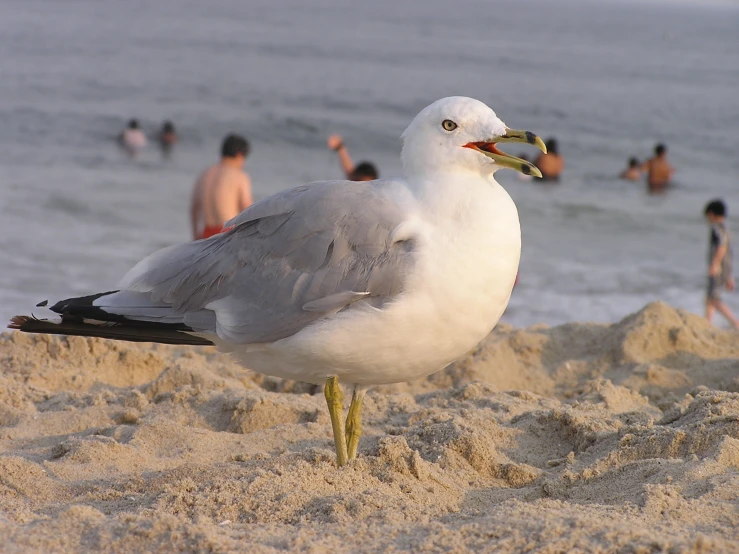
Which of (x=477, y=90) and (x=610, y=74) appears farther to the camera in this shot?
(x=610, y=74)

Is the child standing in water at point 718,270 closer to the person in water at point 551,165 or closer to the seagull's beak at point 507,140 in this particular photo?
the seagull's beak at point 507,140

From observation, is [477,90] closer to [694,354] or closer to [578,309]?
[578,309]

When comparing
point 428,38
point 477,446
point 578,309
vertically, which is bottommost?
point 578,309

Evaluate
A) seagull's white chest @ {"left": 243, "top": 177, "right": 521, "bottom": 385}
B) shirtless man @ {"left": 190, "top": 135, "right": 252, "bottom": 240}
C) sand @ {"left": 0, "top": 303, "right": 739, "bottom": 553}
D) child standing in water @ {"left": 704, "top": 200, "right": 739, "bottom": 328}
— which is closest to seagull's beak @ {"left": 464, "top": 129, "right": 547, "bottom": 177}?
seagull's white chest @ {"left": 243, "top": 177, "right": 521, "bottom": 385}

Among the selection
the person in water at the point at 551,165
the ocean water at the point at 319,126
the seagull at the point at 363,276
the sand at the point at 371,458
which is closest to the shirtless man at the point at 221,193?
the ocean water at the point at 319,126

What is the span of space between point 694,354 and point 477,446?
3030 mm

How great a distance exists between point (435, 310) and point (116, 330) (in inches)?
56.4

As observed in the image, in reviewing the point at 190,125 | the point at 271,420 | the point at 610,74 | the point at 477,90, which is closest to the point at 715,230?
the point at 271,420

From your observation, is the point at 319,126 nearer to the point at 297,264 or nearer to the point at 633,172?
the point at 633,172

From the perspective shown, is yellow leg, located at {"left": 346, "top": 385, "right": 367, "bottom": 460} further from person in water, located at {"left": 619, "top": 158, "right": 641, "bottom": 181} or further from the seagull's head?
person in water, located at {"left": 619, "top": 158, "right": 641, "bottom": 181}

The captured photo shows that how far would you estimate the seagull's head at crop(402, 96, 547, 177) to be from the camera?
12.3 ft

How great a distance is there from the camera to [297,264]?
147 inches

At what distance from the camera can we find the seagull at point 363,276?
354 centimetres

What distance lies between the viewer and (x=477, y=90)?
3200cm
